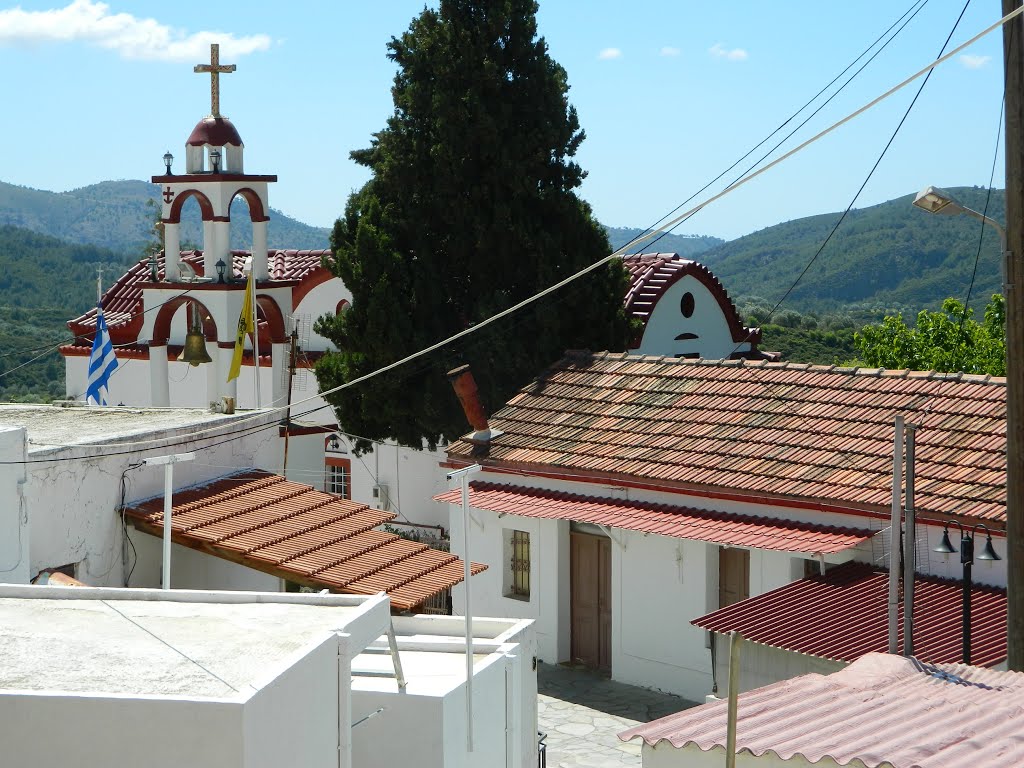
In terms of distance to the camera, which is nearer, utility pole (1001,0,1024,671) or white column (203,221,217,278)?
utility pole (1001,0,1024,671)

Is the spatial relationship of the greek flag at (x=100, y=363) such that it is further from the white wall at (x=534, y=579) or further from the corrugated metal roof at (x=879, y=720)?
the corrugated metal roof at (x=879, y=720)

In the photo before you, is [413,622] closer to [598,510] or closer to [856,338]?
[598,510]

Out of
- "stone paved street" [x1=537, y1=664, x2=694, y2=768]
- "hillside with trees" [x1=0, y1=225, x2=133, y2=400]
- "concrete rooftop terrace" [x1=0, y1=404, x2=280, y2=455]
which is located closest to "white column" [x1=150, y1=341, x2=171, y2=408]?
"concrete rooftop terrace" [x1=0, y1=404, x2=280, y2=455]

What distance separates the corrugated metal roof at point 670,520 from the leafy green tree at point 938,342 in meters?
18.4

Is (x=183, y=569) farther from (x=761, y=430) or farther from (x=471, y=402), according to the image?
(x=761, y=430)

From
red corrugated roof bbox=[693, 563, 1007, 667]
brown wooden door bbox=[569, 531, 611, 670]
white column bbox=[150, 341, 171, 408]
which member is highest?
white column bbox=[150, 341, 171, 408]

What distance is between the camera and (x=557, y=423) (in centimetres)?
1995

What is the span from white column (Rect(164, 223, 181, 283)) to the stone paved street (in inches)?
355

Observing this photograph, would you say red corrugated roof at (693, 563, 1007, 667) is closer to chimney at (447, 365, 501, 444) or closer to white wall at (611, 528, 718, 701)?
white wall at (611, 528, 718, 701)

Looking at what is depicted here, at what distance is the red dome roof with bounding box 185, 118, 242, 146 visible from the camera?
21.5 metres

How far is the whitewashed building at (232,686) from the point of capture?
261 inches

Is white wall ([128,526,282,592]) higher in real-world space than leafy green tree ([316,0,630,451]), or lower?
lower

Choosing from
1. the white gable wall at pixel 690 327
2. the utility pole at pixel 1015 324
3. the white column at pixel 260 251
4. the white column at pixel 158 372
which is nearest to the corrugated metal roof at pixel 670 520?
the utility pole at pixel 1015 324

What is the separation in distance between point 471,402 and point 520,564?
2456 millimetres
